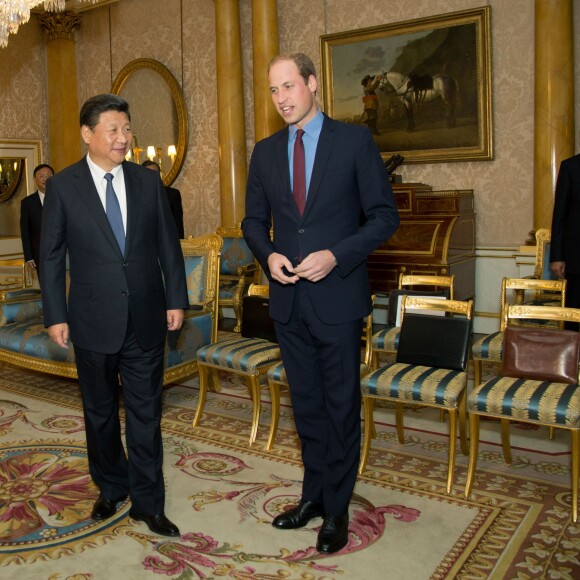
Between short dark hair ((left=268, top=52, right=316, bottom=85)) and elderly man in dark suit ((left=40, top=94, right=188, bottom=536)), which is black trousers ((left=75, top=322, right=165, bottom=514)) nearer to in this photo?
elderly man in dark suit ((left=40, top=94, right=188, bottom=536))

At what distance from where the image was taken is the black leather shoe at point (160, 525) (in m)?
3.03

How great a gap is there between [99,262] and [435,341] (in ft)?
6.26

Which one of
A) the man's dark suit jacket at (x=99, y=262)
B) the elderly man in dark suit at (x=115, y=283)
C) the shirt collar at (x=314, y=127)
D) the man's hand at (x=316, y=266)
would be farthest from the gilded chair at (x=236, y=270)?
the man's hand at (x=316, y=266)

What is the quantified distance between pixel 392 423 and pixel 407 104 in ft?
13.0

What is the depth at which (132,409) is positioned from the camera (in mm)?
2996

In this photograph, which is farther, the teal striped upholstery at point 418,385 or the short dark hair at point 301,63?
the teal striped upholstery at point 418,385

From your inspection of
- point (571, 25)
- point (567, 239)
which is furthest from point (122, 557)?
point (571, 25)

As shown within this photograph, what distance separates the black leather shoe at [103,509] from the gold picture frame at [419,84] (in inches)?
201

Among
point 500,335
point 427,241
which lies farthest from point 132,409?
point 427,241

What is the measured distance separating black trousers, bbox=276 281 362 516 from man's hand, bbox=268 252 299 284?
114mm

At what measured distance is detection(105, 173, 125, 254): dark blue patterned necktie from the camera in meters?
2.90

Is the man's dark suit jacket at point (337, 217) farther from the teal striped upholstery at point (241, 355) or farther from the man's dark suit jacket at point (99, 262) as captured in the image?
the teal striped upholstery at point (241, 355)

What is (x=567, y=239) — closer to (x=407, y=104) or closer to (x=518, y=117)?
(x=518, y=117)

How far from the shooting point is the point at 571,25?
6.16 metres
